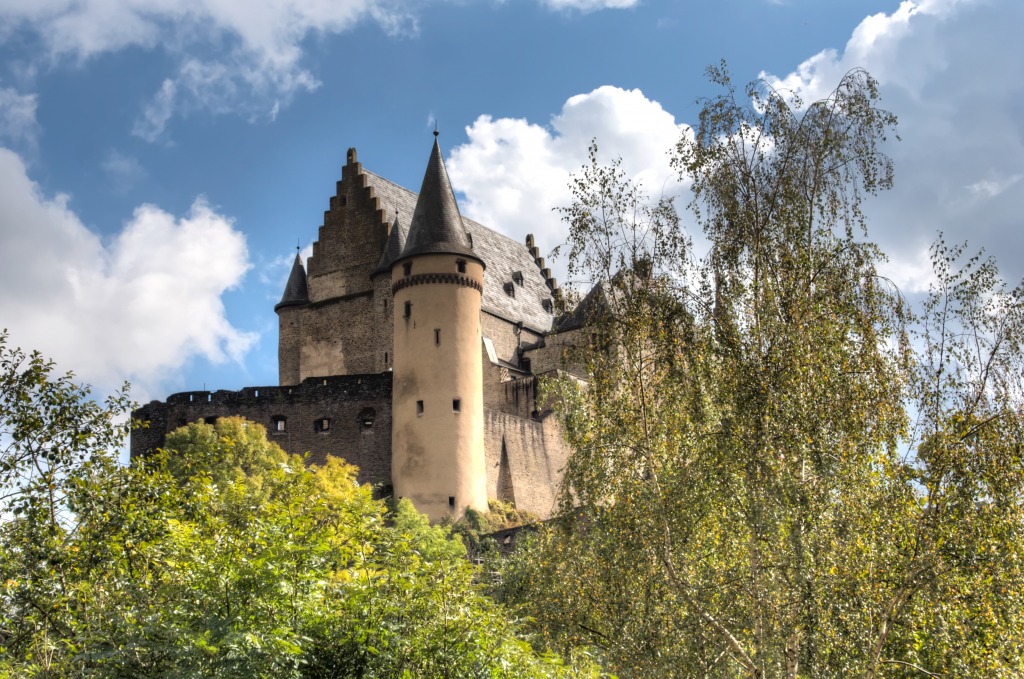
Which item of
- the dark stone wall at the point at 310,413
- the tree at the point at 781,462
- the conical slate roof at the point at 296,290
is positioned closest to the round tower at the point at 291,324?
the conical slate roof at the point at 296,290

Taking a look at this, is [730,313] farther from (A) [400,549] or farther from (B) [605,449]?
(A) [400,549]

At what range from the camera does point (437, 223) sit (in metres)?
46.9

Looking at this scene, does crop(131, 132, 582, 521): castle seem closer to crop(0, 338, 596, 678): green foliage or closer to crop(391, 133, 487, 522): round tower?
crop(391, 133, 487, 522): round tower

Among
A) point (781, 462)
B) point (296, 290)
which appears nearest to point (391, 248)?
point (296, 290)

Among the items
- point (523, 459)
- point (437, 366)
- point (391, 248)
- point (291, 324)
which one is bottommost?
point (523, 459)

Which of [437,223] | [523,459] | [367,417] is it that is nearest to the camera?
[367,417]

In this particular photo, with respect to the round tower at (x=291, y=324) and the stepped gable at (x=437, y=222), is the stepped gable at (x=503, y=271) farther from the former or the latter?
the stepped gable at (x=437, y=222)

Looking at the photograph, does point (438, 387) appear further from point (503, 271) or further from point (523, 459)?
point (503, 271)

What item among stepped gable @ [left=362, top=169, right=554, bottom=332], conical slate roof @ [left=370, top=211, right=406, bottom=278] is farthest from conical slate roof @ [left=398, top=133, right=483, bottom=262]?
stepped gable @ [left=362, top=169, right=554, bottom=332]

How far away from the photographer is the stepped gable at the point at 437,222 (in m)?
46.5

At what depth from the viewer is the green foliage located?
14.8 meters

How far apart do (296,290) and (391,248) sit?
5350mm

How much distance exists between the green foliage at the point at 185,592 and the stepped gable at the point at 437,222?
27439 millimetres

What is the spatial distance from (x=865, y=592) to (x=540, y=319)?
43770 millimetres
